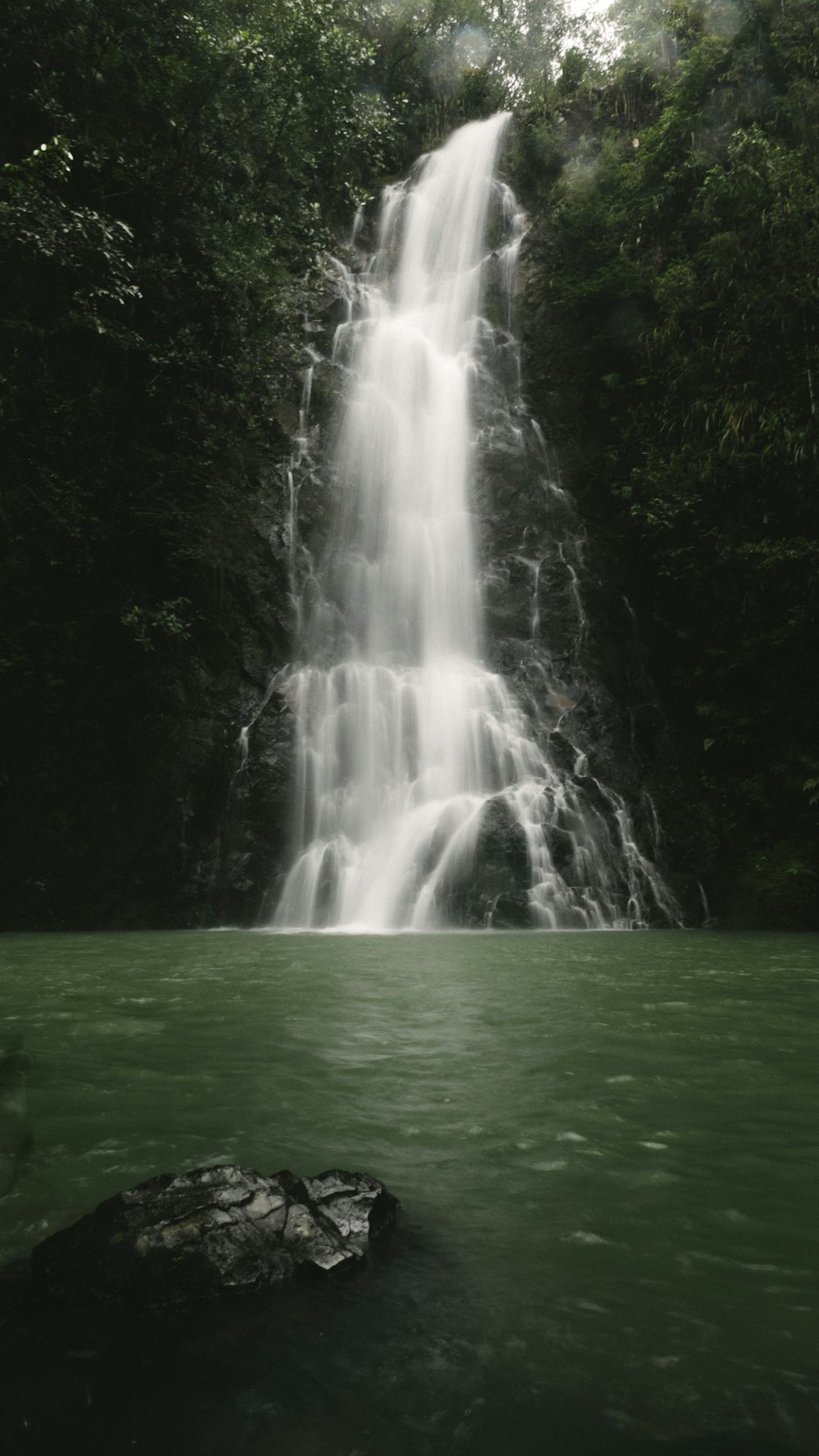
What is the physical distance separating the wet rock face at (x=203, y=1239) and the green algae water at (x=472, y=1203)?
0.27 feet

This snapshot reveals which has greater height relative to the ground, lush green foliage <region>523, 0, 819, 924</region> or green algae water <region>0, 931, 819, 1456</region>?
lush green foliage <region>523, 0, 819, 924</region>

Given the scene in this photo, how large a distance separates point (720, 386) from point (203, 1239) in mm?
15462

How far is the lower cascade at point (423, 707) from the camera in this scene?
11.3 metres

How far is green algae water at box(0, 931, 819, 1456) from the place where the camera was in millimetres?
1562

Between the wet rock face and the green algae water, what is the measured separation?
0.27ft

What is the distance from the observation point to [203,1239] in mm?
2000

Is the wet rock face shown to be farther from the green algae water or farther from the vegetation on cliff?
the vegetation on cliff

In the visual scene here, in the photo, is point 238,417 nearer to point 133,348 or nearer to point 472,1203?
point 133,348

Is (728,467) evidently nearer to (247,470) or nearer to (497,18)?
(247,470)

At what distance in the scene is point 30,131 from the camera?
13.2 meters

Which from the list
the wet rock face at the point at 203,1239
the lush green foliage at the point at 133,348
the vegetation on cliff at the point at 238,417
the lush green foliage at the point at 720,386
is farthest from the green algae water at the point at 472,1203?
the lush green foliage at the point at 133,348

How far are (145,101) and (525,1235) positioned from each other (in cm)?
1499

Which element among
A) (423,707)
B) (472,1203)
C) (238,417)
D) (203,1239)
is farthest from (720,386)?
(203,1239)

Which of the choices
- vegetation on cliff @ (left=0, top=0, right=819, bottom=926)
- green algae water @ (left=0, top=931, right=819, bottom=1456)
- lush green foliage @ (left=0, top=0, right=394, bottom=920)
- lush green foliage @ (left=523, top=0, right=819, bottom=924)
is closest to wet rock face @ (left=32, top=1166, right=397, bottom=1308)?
green algae water @ (left=0, top=931, right=819, bottom=1456)
